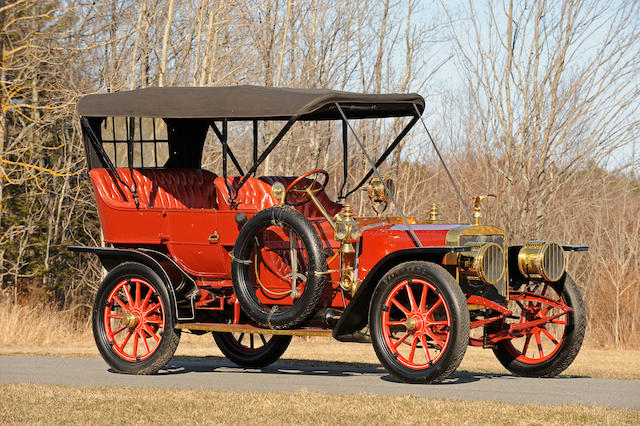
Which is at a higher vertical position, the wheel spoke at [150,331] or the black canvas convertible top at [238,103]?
the black canvas convertible top at [238,103]

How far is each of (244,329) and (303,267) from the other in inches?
30.4

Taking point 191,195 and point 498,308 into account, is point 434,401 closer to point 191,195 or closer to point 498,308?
point 498,308

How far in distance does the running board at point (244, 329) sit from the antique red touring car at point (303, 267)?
2 cm

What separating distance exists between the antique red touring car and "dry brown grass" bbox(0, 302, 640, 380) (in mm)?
2132

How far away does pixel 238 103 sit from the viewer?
9.27 metres

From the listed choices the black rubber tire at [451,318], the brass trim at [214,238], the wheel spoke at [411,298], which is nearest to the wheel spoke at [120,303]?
the brass trim at [214,238]

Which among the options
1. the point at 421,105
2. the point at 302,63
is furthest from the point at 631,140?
the point at 421,105

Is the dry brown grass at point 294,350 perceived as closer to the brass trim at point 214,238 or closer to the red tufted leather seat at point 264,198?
the red tufted leather seat at point 264,198

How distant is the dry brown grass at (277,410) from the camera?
6.53 metres

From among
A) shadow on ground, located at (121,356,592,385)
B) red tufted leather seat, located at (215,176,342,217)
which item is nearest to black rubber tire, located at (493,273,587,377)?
shadow on ground, located at (121,356,592,385)

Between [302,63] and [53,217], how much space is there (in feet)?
26.1

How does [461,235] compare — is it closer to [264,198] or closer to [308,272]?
[308,272]

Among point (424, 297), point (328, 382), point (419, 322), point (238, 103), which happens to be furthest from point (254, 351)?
point (424, 297)

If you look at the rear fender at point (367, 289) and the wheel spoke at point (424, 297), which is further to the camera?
the rear fender at point (367, 289)
